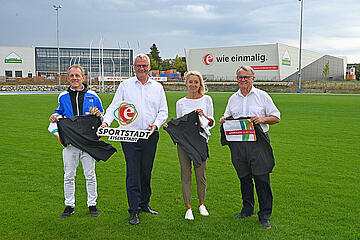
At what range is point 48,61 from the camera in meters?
92.5

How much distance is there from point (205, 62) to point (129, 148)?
73648 millimetres

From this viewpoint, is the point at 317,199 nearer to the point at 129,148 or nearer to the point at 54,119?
the point at 129,148

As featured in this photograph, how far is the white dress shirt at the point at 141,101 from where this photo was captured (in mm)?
4602

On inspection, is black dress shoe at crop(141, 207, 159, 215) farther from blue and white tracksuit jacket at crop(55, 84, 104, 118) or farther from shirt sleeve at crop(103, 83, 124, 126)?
blue and white tracksuit jacket at crop(55, 84, 104, 118)

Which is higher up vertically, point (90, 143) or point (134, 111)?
point (134, 111)

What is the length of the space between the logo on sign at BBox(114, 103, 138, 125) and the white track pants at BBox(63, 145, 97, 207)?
26.9 inches

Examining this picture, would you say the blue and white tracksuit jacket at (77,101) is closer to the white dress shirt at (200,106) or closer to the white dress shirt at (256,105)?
the white dress shirt at (200,106)

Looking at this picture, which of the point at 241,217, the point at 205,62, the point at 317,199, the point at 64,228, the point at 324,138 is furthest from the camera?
the point at 205,62

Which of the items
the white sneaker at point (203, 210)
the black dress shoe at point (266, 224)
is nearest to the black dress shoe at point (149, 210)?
the white sneaker at point (203, 210)

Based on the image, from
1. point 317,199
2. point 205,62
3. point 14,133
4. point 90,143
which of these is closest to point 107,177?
point 90,143

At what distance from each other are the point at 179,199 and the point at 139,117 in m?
1.68

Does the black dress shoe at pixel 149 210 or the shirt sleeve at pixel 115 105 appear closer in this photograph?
the shirt sleeve at pixel 115 105

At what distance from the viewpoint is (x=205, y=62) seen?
7681 centimetres

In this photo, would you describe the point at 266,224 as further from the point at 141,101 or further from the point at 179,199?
the point at 141,101
